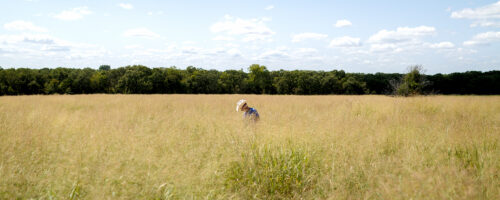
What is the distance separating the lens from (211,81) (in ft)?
152

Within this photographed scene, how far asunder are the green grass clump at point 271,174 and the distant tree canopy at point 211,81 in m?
35.1

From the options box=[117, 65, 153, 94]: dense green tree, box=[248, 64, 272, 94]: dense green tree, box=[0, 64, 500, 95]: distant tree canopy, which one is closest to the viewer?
box=[0, 64, 500, 95]: distant tree canopy

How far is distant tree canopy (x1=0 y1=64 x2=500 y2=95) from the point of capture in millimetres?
36156

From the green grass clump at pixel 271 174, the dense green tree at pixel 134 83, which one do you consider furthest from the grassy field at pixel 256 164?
the dense green tree at pixel 134 83

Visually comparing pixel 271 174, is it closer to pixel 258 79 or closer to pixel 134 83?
pixel 134 83

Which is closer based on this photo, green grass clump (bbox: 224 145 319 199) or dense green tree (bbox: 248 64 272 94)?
green grass clump (bbox: 224 145 319 199)

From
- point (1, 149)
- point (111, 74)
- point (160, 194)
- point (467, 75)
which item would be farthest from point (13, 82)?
point (467, 75)

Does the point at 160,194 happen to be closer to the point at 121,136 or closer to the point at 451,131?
the point at 121,136

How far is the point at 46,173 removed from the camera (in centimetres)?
330

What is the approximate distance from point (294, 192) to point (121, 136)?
302cm

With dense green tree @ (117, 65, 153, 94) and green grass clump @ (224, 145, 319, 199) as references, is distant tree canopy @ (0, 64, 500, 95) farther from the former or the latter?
green grass clump @ (224, 145, 319, 199)

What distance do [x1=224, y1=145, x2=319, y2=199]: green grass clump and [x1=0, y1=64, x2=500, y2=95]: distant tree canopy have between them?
115 ft

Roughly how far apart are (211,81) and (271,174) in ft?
144

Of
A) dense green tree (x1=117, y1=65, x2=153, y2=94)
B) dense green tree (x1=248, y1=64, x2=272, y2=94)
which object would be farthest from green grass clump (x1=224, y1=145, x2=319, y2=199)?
dense green tree (x1=248, y1=64, x2=272, y2=94)
